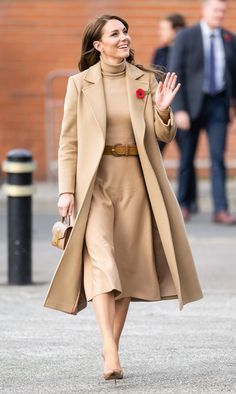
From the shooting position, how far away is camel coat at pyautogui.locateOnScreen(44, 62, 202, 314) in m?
7.54

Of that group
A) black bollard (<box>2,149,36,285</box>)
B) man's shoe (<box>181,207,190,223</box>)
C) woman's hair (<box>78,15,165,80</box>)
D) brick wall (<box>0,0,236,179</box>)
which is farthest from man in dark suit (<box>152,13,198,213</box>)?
woman's hair (<box>78,15,165,80</box>)

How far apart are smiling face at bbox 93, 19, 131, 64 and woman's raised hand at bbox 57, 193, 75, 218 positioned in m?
0.72

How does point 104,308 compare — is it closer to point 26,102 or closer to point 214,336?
point 214,336

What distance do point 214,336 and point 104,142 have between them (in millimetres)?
1911

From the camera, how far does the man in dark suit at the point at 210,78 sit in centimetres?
1470

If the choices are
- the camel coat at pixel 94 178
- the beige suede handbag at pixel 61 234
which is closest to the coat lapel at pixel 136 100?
the camel coat at pixel 94 178

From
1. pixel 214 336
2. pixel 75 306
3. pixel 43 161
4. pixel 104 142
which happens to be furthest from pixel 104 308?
pixel 43 161

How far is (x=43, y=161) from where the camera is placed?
62.3 feet

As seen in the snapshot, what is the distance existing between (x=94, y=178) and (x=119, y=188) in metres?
0.16

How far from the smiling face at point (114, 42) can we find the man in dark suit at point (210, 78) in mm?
6921

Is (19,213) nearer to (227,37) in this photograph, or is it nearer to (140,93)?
(140,93)

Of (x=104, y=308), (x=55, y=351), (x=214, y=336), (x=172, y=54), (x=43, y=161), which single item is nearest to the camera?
(x=104, y=308)

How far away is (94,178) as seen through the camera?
754 centimetres

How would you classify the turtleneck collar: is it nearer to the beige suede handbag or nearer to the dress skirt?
the dress skirt
